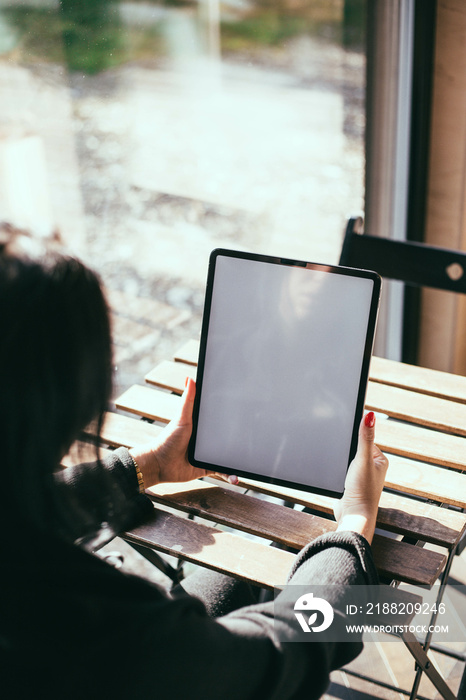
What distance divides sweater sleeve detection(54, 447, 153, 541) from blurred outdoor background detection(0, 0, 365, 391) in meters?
0.71

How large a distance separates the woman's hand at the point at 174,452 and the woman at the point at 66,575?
338 millimetres

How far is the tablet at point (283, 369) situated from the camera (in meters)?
0.92

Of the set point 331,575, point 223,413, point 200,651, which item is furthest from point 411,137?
point 200,651

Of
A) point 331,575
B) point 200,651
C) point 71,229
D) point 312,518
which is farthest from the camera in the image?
point 71,229

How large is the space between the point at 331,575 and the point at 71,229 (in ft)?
3.74

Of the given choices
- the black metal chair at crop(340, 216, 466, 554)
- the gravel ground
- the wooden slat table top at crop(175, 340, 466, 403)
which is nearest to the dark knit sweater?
the wooden slat table top at crop(175, 340, 466, 403)

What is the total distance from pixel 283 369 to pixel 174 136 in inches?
41.6

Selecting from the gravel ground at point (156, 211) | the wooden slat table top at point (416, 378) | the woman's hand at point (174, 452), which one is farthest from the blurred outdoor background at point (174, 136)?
the woman's hand at point (174, 452)

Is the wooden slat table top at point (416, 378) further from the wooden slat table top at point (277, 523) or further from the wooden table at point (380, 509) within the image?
the wooden slat table top at point (277, 523)

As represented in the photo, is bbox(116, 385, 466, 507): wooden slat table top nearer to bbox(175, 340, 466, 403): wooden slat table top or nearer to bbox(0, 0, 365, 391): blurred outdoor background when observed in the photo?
bbox(175, 340, 466, 403): wooden slat table top

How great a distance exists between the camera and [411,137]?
2014mm

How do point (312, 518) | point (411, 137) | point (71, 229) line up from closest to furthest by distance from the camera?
point (312, 518) < point (71, 229) < point (411, 137)

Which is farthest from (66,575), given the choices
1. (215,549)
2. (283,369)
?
(283,369)

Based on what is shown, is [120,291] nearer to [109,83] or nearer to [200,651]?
[109,83]
